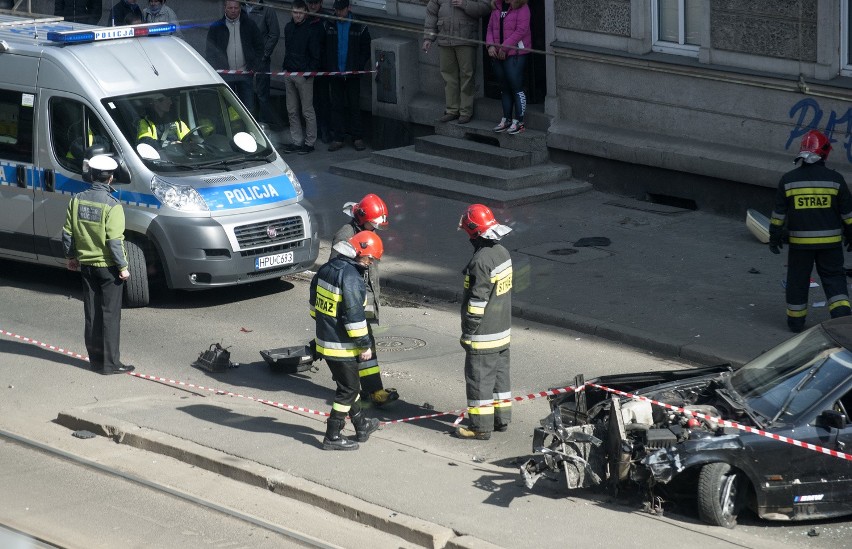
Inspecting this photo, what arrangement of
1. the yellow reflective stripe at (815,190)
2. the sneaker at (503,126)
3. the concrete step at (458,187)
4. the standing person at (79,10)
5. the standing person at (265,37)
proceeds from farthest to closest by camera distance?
the standing person at (79,10)
the standing person at (265,37)
the sneaker at (503,126)
the concrete step at (458,187)
the yellow reflective stripe at (815,190)

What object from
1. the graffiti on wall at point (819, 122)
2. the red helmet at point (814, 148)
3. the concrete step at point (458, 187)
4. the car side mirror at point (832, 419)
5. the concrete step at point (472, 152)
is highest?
the red helmet at point (814, 148)

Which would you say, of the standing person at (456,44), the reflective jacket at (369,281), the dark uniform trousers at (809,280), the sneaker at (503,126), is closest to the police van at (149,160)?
the reflective jacket at (369,281)

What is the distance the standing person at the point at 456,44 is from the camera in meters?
17.7

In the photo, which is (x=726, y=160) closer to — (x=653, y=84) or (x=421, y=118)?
(x=653, y=84)

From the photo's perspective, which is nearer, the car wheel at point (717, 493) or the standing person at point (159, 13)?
the car wheel at point (717, 493)

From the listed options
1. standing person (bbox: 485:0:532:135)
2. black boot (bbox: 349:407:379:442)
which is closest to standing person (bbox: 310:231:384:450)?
black boot (bbox: 349:407:379:442)

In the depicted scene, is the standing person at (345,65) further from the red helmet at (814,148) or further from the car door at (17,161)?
the red helmet at (814,148)

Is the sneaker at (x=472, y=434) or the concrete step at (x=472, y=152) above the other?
the concrete step at (x=472, y=152)

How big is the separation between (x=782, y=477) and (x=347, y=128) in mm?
13044

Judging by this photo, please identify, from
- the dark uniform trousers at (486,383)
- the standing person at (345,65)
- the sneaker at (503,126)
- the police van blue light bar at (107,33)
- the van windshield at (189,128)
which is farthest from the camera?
the standing person at (345,65)

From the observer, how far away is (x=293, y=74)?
19484mm

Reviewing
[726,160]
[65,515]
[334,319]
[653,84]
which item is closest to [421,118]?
[653,84]

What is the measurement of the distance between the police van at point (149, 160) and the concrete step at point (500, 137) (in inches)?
176

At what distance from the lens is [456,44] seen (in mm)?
17922
